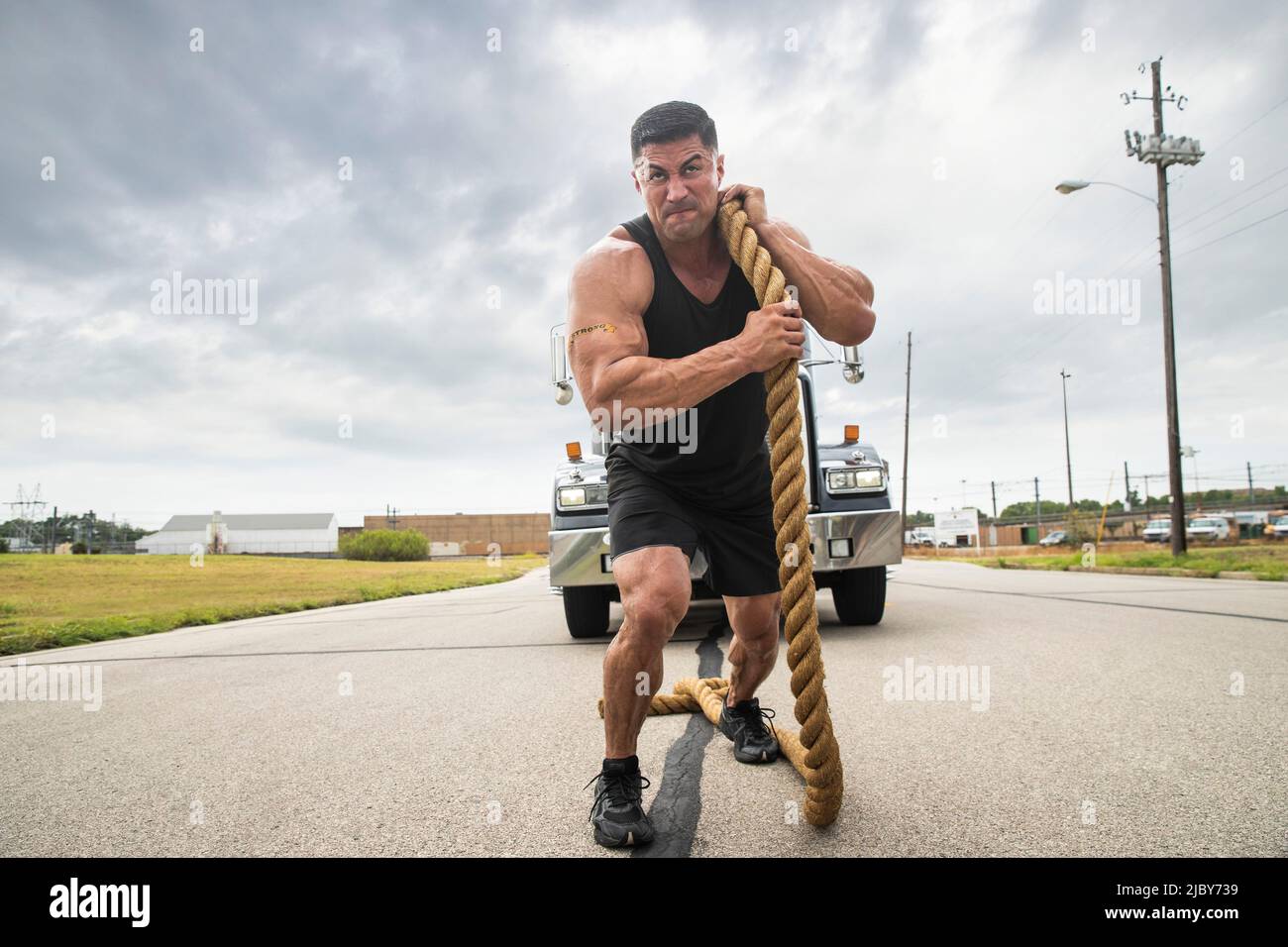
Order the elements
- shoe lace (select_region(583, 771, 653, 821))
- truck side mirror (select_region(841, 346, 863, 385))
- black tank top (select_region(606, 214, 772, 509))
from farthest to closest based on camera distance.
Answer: truck side mirror (select_region(841, 346, 863, 385))
black tank top (select_region(606, 214, 772, 509))
shoe lace (select_region(583, 771, 653, 821))

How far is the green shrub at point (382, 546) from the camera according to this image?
52.7 meters

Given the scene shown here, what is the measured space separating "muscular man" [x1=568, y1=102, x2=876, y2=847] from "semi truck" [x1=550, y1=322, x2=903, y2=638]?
100 inches

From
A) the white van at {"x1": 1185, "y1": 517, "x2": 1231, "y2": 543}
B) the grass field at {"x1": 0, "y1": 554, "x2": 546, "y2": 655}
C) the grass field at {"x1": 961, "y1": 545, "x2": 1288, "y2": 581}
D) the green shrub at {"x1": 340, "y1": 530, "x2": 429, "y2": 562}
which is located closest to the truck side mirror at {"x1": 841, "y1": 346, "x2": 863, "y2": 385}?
the grass field at {"x1": 0, "y1": 554, "x2": 546, "y2": 655}

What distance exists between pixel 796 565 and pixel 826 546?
3495 mm

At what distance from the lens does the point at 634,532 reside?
2.24 meters

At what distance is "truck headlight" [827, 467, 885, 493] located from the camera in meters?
5.50

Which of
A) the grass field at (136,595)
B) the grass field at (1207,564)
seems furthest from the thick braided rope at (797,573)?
the grass field at (1207,564)

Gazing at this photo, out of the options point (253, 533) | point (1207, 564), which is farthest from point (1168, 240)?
point (253, 533)

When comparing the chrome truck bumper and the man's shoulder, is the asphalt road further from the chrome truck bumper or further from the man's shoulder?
the man's shoulder

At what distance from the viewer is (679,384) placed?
1.92 metres

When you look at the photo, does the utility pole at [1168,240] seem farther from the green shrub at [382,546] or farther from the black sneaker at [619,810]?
the green shrub at [382,546]

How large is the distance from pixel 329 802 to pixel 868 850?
5.04 feet

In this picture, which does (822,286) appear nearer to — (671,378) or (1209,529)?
(671,378)
